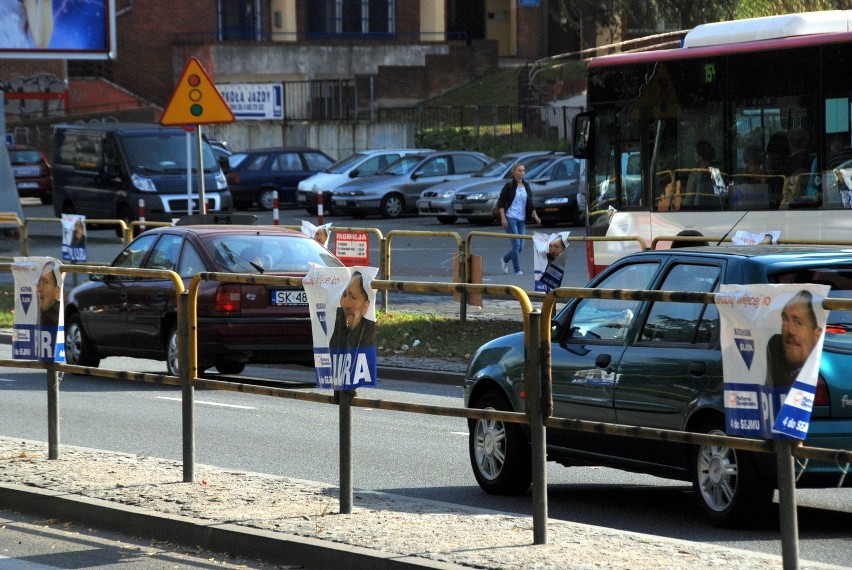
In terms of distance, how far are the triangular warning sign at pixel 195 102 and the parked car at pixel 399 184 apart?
711 inches


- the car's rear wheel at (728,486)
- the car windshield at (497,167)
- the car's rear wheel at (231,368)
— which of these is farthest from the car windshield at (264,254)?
the car windshield at (497,167)

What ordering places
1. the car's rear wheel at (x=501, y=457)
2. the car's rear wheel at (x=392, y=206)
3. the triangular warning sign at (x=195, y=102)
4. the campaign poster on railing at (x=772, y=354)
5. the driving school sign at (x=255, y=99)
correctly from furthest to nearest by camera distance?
the driving school sign at (x=255, y=99)
the car's rear wheel at (x=392, y=206)
the triangular warning sign at (x=195, y=102)
the car's rear wheel at (x=501, y=457)
the campaign poster on railing at (x=772, y=354)

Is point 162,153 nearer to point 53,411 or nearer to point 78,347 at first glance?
point 78,347

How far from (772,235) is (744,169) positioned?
218 cm

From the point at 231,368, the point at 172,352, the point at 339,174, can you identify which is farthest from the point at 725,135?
the point at 339,174

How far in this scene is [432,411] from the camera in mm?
7152

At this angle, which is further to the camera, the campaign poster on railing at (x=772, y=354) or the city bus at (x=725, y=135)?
the city bus at (x=725, y=135)

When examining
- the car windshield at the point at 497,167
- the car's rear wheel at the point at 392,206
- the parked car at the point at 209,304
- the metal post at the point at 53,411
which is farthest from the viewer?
the car's rear wheel at the point at 392,206

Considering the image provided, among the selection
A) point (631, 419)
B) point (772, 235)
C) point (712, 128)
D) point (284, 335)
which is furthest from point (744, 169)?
point (631, 419)

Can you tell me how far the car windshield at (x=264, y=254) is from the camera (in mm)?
14469

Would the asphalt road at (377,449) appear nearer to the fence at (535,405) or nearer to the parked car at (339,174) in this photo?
the fence at (535,405)

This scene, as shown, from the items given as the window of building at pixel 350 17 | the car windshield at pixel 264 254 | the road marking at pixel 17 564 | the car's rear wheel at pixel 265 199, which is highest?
the window of building at pixel 350 17

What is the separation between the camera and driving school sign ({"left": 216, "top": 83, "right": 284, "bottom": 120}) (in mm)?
49031

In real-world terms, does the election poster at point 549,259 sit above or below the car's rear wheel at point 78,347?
above
